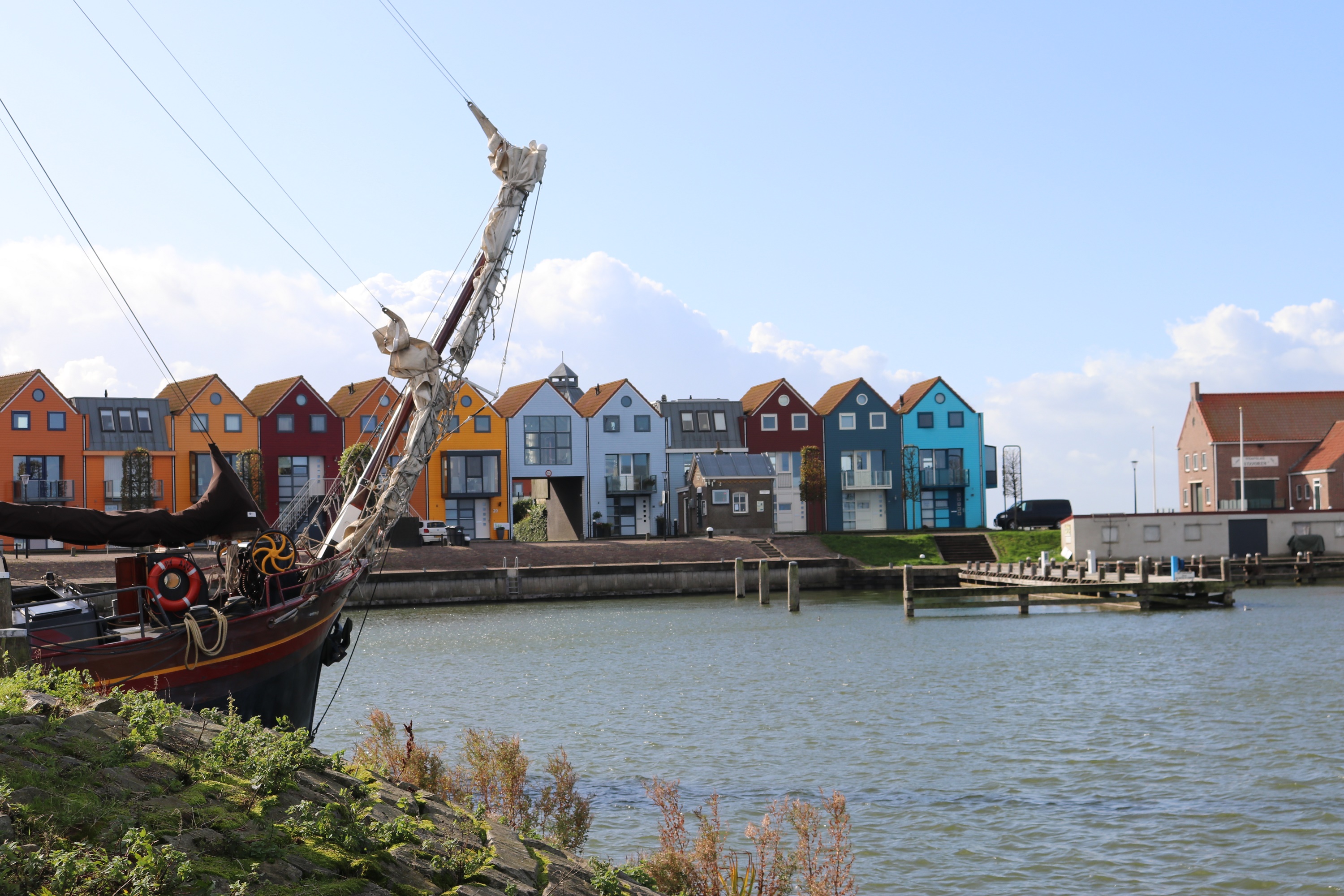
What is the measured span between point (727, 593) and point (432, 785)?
148ft

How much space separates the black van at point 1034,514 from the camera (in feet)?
247

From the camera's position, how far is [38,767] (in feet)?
26.9

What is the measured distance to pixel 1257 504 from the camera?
78188 millimetres

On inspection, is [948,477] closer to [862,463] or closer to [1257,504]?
[862,463]

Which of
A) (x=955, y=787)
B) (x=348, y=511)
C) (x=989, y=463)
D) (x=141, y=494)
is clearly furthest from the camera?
(x=989, y=463)

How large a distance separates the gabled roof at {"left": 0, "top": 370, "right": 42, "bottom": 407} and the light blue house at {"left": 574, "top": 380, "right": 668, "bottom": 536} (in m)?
31.4

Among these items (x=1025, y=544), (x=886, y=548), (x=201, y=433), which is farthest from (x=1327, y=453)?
(x=201, y=433)

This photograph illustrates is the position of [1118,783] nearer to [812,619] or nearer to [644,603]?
[812,619]

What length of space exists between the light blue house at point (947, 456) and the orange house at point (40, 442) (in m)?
50.6

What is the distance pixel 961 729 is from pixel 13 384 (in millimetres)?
65601

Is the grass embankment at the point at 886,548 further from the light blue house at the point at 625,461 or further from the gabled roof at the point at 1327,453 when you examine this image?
the gabled roof at the point at 1327,453

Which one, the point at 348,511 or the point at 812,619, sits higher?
the point at 348,511

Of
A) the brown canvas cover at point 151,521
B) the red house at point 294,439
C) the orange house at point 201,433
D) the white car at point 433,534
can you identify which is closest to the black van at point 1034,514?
the white car at point 433,534

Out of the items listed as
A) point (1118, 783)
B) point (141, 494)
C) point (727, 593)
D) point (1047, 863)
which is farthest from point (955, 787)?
point (141, 494)
